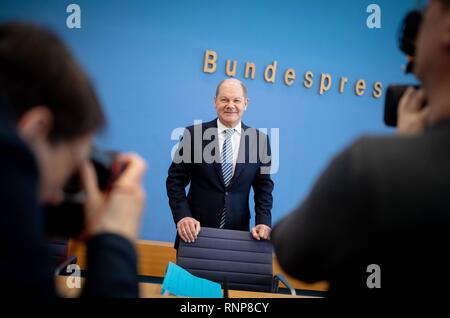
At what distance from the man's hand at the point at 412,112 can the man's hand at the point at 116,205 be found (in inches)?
19.6

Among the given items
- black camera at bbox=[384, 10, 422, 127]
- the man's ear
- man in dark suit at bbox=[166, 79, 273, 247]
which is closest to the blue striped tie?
man in dark suit at bbox=[166, 79, 273, 247]

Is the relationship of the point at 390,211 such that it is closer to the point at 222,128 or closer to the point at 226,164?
the point at 226,164

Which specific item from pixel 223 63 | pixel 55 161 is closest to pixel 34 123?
pixel 55 161

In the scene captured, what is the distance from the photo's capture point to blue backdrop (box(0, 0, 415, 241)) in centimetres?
331

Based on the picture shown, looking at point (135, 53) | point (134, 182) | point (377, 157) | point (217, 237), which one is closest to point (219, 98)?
point (217, 237)

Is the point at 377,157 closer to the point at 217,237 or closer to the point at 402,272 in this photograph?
the point at 402,272

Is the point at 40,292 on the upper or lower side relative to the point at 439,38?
lower

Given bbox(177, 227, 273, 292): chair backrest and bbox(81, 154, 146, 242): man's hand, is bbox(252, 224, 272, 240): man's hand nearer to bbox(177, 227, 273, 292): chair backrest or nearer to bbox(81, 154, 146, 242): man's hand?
bbox(177, 227, 273, 292): chair backrest

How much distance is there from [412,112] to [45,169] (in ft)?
2.15

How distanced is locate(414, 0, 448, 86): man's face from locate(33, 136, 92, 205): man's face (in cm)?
54

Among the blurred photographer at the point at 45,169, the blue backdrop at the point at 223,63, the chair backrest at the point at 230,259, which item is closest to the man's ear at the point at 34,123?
the blurred photographer at the point at 45,169

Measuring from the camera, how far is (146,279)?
11.0 feet
